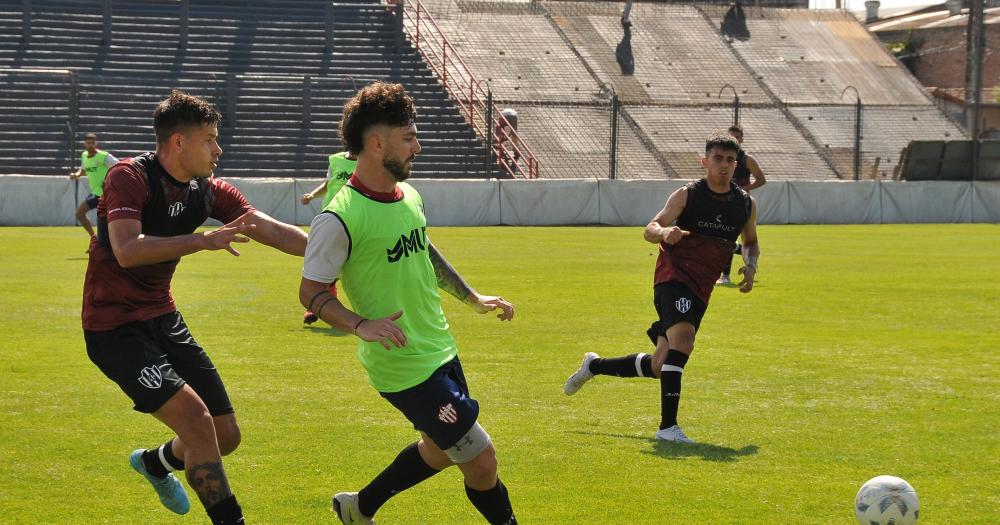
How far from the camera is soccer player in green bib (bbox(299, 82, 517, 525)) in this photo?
17.7ft

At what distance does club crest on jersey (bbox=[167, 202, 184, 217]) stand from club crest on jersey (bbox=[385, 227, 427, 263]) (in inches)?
45.1

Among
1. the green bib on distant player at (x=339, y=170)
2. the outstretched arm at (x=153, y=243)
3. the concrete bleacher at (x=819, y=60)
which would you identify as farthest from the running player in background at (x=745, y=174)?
the concrete bleacher at (x=819, y=60)

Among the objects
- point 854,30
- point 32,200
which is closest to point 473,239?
point 32,200

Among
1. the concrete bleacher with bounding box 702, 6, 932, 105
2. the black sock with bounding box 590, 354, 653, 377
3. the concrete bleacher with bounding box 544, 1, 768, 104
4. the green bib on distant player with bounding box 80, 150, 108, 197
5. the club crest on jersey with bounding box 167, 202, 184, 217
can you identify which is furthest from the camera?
the concrete bleacher with bounding box 702, 6, 932, 105

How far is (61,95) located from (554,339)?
2876 cm

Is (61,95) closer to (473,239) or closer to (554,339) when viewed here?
(473,239)

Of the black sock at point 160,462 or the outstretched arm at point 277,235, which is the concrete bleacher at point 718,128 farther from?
the outstretched arm at point 277,235

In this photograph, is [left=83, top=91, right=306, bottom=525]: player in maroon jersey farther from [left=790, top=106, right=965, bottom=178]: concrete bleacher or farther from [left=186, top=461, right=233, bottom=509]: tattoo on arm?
[left=790, top=106, right=965, bottom=178]: concrete bleacher

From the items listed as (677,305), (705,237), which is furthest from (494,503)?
(705,237)

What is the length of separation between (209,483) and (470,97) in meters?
36.2

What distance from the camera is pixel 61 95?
38.2 meters

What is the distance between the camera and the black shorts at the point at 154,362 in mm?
5781

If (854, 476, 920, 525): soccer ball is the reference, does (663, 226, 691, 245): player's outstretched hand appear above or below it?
above

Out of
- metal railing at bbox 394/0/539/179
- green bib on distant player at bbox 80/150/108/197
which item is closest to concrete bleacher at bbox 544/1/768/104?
metal railing at bbox 394/0/539/179
